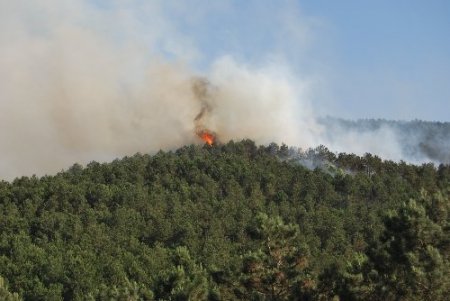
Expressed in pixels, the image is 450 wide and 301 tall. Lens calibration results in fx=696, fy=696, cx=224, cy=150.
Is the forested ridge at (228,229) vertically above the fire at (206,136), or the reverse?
the fire at (206,136)

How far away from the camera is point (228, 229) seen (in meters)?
89.1

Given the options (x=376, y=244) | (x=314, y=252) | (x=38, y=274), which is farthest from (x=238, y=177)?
(x=376, y=244)

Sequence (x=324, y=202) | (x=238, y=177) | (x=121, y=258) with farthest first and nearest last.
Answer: (x=238, y=177) → (x=324, y=202) → (x=121, y=258)

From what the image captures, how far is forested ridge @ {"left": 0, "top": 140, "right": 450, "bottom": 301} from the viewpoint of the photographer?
33.5 metres

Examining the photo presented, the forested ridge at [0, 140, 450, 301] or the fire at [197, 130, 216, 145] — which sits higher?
the fire at [197, 130, 216, 145]

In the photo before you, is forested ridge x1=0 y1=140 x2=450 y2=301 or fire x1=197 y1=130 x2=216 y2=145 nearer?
forested ridge x1=0 y1=140 x2=450 y2=301

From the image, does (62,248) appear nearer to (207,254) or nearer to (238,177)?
(207,254)

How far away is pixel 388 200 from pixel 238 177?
25.5 m

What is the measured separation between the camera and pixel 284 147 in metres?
154

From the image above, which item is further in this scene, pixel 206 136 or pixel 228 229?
pixel 206 136

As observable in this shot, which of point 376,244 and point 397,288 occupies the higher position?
point 376,244

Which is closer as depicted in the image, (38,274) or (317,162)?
(38,274)

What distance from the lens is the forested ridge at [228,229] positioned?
33469 millimetres

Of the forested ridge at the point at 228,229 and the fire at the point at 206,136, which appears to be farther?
the fire at the point at 206,136
